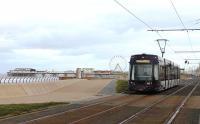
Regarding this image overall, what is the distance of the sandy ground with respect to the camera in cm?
3931

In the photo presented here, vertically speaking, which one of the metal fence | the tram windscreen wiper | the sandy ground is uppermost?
the tram windscreen wiper

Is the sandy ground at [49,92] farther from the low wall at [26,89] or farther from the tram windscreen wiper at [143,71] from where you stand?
the tram windscreen wiper at [143,71]

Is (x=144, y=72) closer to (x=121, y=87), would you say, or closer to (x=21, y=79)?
(x=121, y=87)

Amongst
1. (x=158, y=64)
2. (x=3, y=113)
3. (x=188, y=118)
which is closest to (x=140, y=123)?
(x=188, y=118)

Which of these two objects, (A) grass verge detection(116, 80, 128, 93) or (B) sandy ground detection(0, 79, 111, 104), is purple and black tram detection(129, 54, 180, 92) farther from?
(A) grass verge detection(116, 80, 128, 93)

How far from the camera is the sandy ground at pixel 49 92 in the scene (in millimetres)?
39312

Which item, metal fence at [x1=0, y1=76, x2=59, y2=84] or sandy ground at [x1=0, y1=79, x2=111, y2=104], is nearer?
sandy ground at [x1=0, y1=79, x2=111, y2=104]

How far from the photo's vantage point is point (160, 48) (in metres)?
74.5

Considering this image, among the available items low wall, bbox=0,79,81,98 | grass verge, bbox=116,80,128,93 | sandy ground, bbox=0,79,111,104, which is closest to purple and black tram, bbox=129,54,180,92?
sandy ground, bbox=0,79,111,104

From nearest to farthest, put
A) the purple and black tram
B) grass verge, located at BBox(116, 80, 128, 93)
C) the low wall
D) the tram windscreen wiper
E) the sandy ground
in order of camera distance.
Result: the sandy ground → the low wall → the purple and black tram → the tram windscreen wiper → grass verge, located at BBox(116, 80, 128, 93)

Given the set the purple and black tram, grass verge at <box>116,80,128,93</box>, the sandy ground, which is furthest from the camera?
grass verge at <box>116,80,128,93</box>

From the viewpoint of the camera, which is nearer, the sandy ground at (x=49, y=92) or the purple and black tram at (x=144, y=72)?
the sandy ground at (x=49, y=92)

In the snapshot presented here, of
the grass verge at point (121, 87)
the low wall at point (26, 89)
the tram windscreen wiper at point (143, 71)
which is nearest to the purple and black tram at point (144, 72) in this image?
the tram windscreen wiper at point (143, 71)

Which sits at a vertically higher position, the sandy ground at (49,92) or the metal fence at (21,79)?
the metal fence at (21,79)
